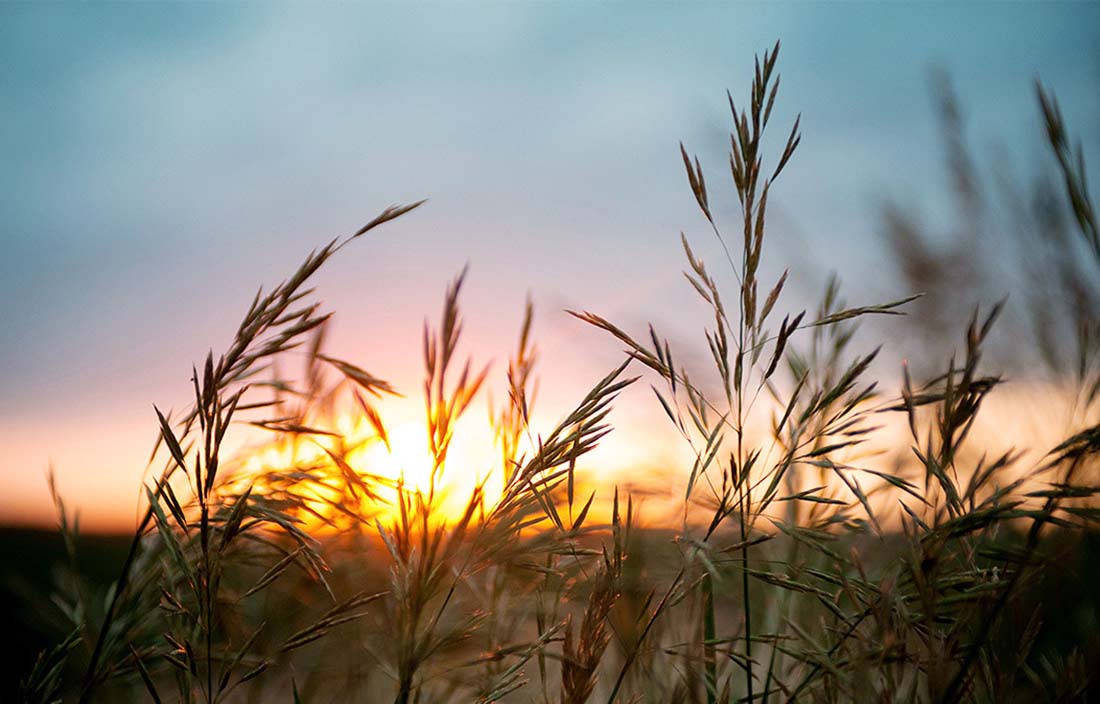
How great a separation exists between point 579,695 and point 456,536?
0.22 m

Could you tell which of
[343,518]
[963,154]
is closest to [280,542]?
[343,518]

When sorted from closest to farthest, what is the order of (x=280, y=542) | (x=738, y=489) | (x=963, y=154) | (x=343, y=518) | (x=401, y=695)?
(x=401, y=695)
(x=738, y=489)
(x=280, y=542)
(x=343, y=518)
(x=963, y=154)

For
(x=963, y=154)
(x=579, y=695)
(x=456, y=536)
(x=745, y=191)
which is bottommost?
(x=579, y=695)

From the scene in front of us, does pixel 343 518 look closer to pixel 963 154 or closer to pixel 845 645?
pixel 845 645

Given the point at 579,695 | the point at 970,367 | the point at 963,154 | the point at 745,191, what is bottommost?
the point at 579,695

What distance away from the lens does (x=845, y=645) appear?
94cm

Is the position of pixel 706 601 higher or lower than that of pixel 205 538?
lower

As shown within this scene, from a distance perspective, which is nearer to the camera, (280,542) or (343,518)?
(280,542)

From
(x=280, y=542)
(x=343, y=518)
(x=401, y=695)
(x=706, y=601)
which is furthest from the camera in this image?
(x=343, y=518)

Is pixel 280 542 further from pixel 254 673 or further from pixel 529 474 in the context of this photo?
pixel 529 474

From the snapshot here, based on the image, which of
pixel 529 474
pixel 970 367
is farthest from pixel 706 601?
pixel 970 367

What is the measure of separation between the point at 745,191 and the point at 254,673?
0.80m

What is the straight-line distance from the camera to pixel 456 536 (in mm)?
837

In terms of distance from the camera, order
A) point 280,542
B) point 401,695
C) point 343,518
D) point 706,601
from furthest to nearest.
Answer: point 343,518
point 280,542
point 706,601
point 401,695
